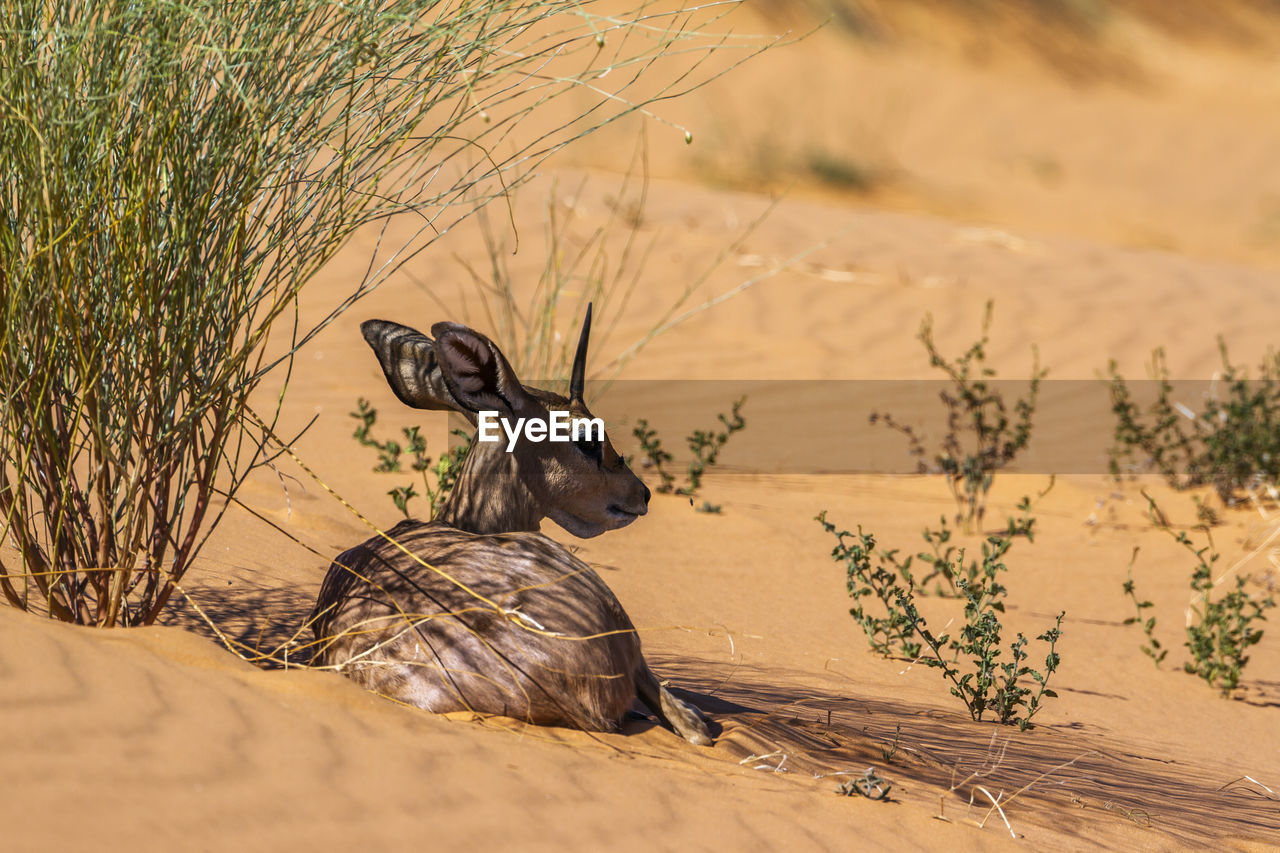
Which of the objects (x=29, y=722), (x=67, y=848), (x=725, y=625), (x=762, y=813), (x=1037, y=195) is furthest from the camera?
(x=1037, y=195)

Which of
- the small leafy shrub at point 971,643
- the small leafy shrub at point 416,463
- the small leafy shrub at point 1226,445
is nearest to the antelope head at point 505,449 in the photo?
the small leafy shrub at point 971,643

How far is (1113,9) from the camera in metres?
30.6

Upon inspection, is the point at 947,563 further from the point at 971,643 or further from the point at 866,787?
the point at 866,787

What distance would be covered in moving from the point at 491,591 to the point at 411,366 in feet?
2.06

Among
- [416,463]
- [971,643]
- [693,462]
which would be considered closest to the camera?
[971,643]

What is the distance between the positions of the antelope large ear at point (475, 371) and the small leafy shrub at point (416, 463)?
1719 mm

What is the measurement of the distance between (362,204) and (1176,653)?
14.0 ft

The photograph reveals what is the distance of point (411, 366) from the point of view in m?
3.59

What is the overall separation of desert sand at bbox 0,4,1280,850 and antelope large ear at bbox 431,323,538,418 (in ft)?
1.90

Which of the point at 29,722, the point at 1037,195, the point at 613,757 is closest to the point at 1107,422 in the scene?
the point at 613,757

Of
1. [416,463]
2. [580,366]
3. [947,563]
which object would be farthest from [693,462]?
[580,366]

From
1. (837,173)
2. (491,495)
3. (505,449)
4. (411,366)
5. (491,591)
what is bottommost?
(491,591)

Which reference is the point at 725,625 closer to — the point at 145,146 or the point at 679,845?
the point at 679,845

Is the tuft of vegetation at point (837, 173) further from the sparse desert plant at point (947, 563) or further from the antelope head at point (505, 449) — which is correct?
the antelope head at point (505, 449)
